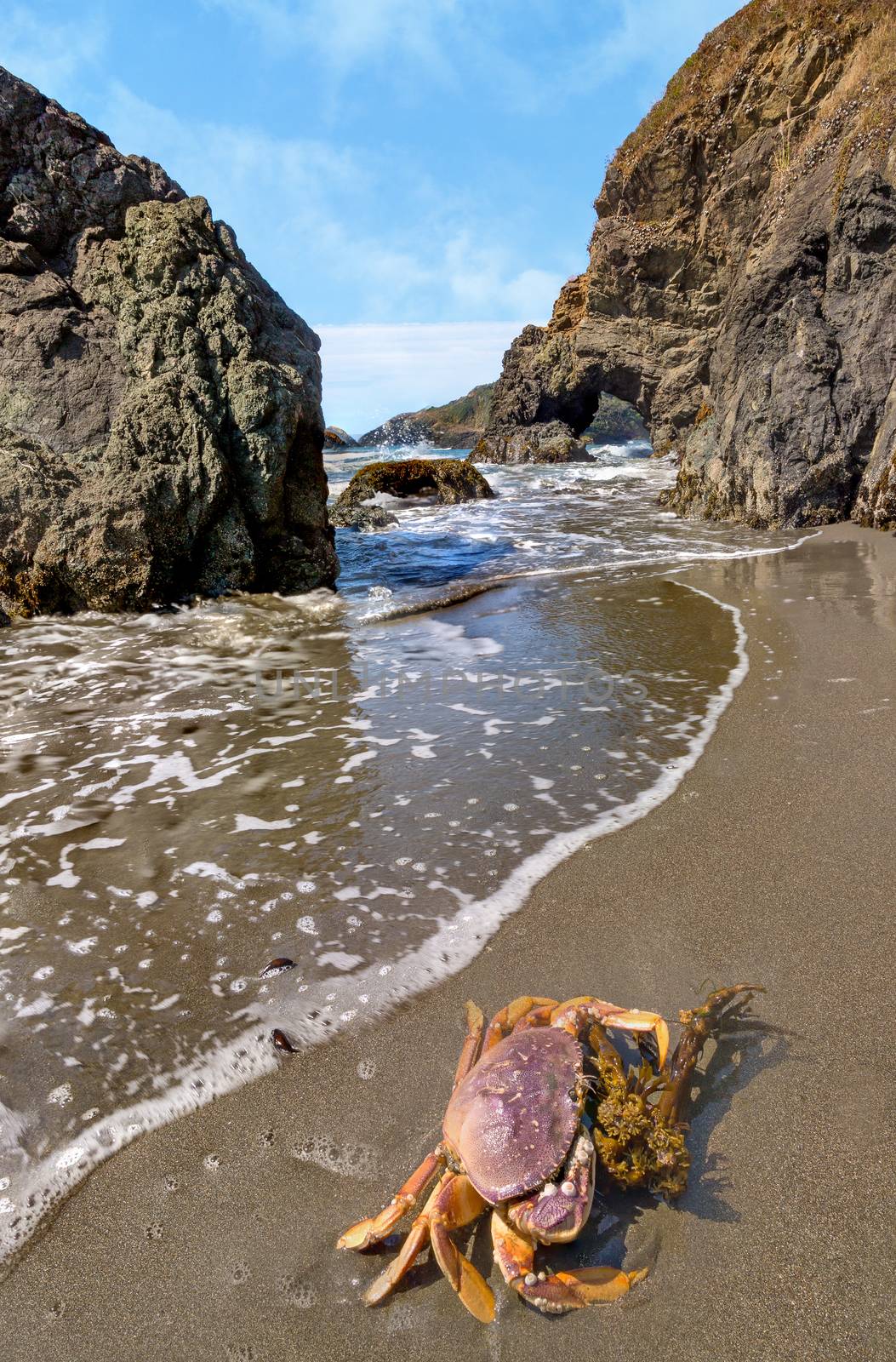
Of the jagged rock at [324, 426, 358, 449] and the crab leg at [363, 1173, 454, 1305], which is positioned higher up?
the jagged rock at [324, 426, 358, 449]

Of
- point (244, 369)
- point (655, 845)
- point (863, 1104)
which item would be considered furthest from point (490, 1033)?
point (244, 369)

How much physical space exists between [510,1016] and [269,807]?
205cm

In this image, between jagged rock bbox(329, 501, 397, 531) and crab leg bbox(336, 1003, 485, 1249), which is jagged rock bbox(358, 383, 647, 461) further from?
crab leg bbox(336, 1003, 485, 1249)

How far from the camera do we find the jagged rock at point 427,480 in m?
18.8

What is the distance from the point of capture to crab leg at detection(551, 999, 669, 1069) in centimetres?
206

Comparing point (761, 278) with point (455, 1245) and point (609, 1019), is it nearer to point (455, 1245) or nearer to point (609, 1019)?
point (609, 1019)

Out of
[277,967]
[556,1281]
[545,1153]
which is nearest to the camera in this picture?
[556,1281]

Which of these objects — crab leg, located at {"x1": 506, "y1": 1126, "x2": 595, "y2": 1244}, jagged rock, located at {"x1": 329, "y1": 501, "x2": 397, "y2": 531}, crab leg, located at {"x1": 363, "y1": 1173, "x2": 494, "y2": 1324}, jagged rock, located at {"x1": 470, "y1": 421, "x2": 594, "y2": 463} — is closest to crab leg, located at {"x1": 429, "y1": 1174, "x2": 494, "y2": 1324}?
crab leg, located at {"x1": 363, "y1": 1173, "x2": 494, "y2": 1324}

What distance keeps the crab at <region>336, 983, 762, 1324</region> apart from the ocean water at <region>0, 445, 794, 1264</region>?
0.71 metres

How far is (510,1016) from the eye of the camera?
2230 mm

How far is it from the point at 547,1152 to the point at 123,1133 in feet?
4.12

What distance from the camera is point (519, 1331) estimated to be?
161 cm

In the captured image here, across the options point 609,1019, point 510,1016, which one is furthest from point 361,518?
point 609,1019

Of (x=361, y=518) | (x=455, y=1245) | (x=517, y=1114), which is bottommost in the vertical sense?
(x=455, y=1245)
